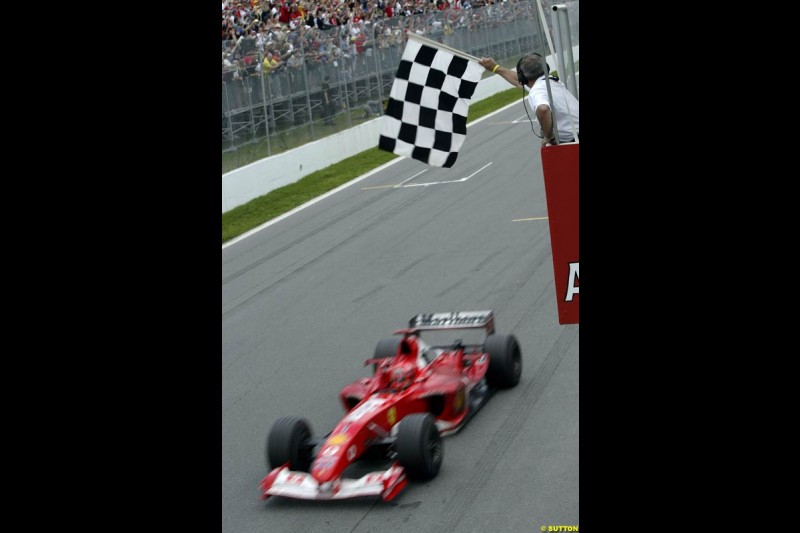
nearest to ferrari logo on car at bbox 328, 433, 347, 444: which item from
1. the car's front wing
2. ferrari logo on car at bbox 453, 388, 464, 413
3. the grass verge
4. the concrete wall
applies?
the car's front wing

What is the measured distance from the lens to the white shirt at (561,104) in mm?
4082

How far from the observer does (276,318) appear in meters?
10.3

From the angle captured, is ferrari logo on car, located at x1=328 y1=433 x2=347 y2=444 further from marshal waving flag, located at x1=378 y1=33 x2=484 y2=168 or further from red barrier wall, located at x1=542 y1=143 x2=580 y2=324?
red barrier wall, located at x1=542 y1=143 x2=580 y2=324

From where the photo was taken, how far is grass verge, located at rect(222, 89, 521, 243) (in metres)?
15.8

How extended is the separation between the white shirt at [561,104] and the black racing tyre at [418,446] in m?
2.06

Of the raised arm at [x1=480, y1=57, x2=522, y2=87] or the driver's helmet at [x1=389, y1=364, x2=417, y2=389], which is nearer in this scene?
the raised arm at [x1=480, y1=57, x2=522, y2=87]

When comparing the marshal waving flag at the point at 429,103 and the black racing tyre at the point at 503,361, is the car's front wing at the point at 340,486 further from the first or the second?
the marshal waving flag at the point at 429,103

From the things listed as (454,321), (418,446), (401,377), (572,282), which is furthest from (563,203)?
(454,321)

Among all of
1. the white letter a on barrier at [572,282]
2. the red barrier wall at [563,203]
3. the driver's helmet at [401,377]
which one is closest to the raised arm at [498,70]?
the red barrier wall at [563,203]

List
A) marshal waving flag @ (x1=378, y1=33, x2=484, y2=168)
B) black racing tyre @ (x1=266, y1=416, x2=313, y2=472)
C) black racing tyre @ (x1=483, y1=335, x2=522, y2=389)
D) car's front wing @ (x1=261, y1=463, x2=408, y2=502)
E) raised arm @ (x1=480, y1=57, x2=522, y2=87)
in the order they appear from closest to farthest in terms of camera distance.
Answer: raised arm @ (x1=480, y1=57, x2=522, y2=87)
marshal waving flag @ (x1=378, y1=33, x2=484, y2=168)
car's front wing @ (x1=261, y1=463, x2=408, y2=502)
black racing tyre @ (x1=266, y1=416, x2=313, y2=472)
black racing tyre @ (x1=483, y1=335, x2=522, y2=389)

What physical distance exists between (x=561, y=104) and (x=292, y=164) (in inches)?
583

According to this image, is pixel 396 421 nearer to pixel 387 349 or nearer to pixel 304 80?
pixel 387 349
